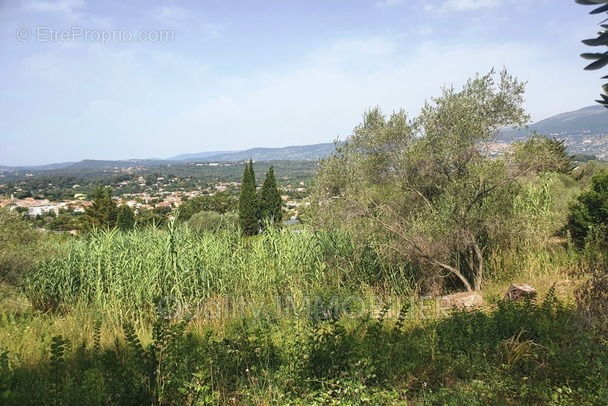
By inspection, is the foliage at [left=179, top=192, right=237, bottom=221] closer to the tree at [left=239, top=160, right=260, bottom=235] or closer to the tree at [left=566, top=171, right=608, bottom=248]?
the tree at [left=239, top=160, right=260, bottom=235]

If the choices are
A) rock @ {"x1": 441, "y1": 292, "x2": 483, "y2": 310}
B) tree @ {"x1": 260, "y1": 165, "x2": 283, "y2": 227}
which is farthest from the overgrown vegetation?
tree @ {"x1": 260, "y1": 165, "x2": 283, "y2": 227}

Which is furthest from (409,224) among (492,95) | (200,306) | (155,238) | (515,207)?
(155,238)

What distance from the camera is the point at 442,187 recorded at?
6309mm

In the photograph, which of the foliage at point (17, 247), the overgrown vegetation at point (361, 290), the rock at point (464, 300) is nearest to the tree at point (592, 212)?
the overgrown vegetation at point (361, 290)

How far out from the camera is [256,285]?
618cm

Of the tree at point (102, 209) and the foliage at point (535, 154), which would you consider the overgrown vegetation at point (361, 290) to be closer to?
the foliage at point (535, 154)

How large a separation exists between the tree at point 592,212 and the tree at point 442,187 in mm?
2462

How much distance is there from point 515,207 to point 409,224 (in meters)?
1.92

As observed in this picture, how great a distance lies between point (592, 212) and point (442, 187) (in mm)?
3928

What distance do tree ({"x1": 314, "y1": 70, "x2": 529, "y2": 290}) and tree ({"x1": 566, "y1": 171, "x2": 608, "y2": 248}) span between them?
2462 millimetres

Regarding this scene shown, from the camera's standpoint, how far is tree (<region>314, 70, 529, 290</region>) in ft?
19.3

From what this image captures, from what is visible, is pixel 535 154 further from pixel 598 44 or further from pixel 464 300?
pixel 598 44

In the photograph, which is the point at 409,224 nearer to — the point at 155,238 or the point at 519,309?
the point at 519,309

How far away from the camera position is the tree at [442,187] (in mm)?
5871
